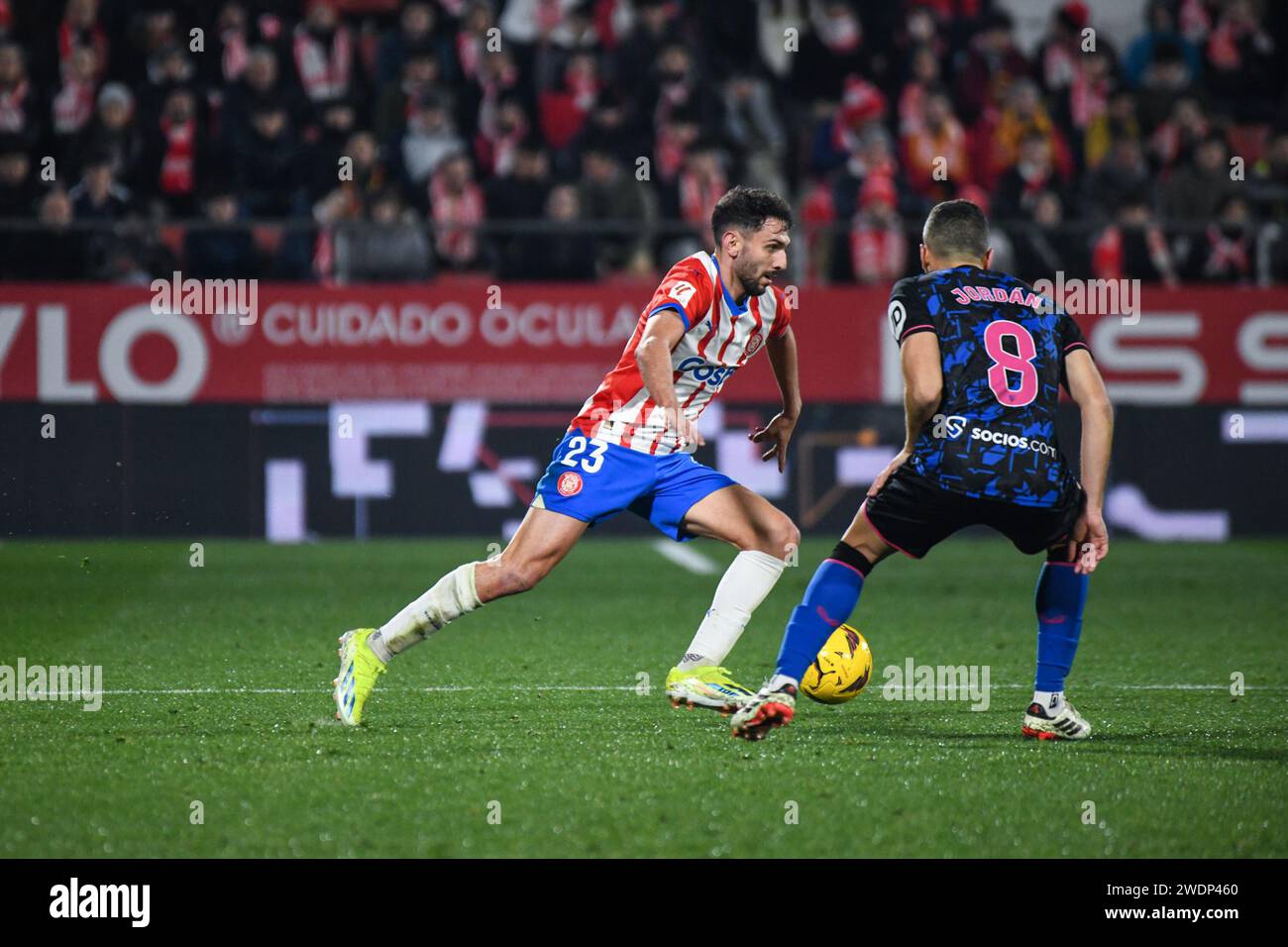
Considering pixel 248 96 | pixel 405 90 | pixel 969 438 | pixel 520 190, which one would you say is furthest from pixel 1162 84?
pixel 969 438

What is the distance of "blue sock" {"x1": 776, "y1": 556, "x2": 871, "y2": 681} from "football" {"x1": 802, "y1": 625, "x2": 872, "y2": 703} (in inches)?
29.8

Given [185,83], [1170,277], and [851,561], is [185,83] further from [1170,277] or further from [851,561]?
[851,561]

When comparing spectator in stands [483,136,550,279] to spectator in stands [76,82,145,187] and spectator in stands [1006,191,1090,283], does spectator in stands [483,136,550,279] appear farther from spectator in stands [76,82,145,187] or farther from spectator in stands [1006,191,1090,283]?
spectator in stands [1006,191,1090,283]

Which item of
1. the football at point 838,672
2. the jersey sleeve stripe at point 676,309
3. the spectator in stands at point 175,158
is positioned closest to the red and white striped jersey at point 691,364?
the jersey sleeve stripe at point 676,309

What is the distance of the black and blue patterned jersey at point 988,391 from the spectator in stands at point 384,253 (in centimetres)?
947

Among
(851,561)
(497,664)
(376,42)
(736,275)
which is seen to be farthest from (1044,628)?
(376,42)

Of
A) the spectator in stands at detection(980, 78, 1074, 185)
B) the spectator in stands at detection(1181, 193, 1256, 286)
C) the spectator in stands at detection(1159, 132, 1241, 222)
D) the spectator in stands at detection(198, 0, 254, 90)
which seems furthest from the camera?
the spectator in stands at detection(980, 78, 1074, 185)

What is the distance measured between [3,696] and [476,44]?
1032cm

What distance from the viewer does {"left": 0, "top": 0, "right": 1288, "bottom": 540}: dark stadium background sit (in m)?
14.5

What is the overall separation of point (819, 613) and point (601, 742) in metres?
0.82

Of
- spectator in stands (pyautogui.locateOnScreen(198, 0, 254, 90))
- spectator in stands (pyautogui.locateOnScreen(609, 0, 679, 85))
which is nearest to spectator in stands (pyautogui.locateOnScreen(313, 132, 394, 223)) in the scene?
spectator in stands (pyautogui.locateOnScreen(198, 0, 254, 90))

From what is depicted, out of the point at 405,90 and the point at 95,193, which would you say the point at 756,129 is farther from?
the point at 95,193
